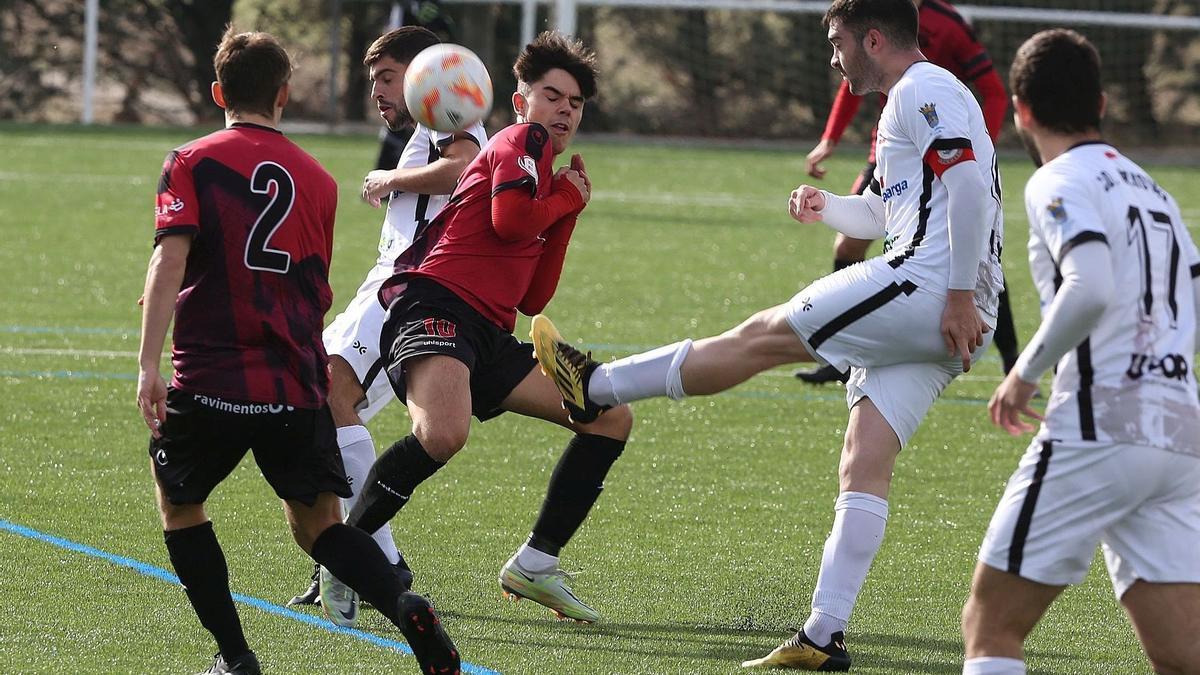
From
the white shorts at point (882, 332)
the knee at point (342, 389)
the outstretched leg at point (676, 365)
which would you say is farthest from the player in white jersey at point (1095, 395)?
the knee at point (342, 389)

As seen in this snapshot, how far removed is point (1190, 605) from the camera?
12.3 ft

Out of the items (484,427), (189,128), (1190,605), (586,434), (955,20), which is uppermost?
(955,20)

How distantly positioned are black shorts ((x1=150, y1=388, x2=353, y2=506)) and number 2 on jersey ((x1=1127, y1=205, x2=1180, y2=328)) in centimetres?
201

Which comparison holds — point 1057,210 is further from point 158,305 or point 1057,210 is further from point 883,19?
point 158,305

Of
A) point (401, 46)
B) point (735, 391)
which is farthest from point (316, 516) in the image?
point (735, 391)

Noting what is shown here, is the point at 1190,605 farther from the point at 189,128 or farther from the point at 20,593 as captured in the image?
the point at 189,128

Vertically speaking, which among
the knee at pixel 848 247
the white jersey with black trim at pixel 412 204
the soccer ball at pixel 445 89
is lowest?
the knee at pixel 848 247

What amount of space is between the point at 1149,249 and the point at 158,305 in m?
2.28

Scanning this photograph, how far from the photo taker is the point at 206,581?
435 cm

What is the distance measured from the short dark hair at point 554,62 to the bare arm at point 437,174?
0.37m

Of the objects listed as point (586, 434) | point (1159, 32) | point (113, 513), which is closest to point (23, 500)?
point (113, 513)

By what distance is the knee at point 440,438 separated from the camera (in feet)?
16.4

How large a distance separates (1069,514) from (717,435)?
461 cm

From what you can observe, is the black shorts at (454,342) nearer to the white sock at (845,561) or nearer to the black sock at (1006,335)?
the white sock at (845,561)
